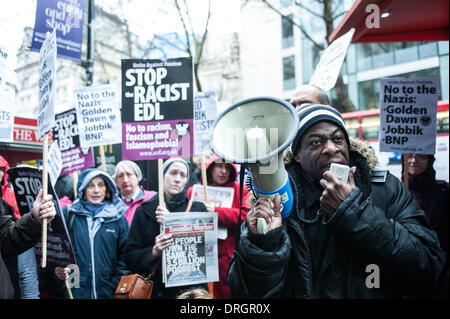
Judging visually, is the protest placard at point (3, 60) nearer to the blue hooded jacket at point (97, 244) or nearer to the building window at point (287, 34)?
the blue hooded jacket at point (97, 244)

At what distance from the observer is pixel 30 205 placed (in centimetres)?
273

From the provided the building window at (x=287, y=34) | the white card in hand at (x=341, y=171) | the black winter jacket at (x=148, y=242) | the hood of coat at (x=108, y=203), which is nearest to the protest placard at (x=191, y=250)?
the black winter jacket at (x=148, y=242)

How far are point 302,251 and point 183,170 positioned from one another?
2.11 m

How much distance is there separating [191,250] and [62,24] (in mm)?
3789

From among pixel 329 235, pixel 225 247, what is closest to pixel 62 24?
pixel 225 247

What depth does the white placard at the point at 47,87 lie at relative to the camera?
243cm

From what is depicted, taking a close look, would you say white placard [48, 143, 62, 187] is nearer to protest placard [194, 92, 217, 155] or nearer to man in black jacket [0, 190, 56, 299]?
man in black jacket [0, 190, 56, 299]

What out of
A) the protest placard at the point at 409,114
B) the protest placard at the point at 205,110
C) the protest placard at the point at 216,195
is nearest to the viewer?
the protest placard at the point at 409,114

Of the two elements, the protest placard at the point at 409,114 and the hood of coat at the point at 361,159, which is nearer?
the hood of coat at the point at 361,159

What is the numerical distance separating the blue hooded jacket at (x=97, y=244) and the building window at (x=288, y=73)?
2044 centimetres

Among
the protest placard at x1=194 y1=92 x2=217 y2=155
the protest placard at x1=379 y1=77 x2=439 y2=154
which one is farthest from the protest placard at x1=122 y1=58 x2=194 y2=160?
the protest placard at x1=379 y1=77 x2=439 y2=154

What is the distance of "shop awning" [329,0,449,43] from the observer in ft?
9.73

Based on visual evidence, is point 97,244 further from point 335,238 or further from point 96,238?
point 335,238
